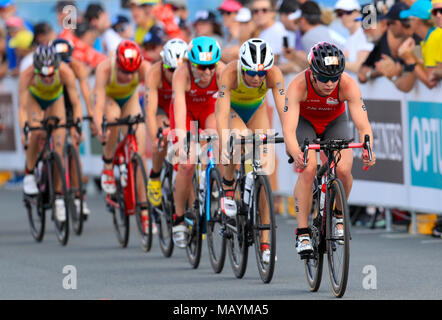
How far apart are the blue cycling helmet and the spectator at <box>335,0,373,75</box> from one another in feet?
13.1

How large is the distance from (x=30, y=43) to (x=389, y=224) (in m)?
9.13

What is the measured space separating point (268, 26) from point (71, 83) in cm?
323

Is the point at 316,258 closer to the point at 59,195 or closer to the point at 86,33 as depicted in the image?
the point at 59,195

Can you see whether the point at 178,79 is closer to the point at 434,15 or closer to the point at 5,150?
the point at 434,15

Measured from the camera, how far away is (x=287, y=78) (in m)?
15.5

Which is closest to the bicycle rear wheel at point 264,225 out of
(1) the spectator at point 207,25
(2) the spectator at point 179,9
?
(1) the spectator at point 207,25

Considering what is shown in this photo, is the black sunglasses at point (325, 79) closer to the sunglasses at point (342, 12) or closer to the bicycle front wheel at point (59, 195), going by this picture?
the bicycle front wheel at point (59, 195)

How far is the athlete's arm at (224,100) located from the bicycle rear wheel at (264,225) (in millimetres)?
561

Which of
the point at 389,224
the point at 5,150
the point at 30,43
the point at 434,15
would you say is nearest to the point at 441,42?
the point at 434,15

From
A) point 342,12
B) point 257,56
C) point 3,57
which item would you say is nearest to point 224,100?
point 257,56

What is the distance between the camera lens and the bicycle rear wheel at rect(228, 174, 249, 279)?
404 inches

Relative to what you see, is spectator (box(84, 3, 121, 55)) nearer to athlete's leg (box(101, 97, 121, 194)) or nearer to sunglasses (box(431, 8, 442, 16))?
athlete's leg (box(101, 97, 121, 194))

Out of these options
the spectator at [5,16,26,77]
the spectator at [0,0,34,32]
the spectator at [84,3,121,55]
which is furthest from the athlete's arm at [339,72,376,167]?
the spectator at [0,0,34,32]

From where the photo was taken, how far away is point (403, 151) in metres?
13.3
